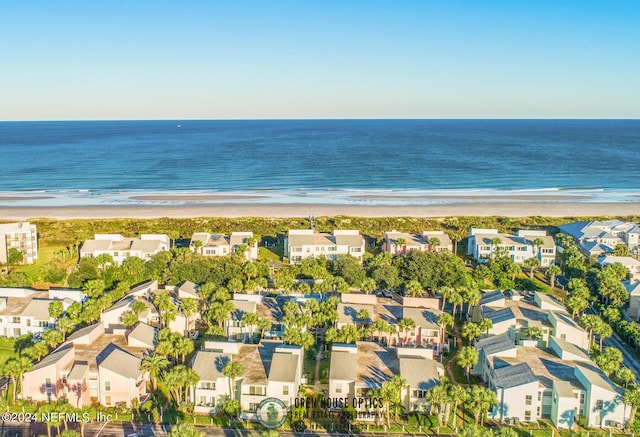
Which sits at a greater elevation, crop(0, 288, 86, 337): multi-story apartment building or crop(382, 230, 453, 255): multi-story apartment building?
crop(382, 230, 453, 255): multi-story apartment building

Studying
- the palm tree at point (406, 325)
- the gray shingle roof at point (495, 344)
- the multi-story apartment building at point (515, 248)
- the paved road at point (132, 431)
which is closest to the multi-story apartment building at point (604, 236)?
the multi-story apartment building at point (515, 248)

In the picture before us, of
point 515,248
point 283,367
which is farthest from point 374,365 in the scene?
point 515,248

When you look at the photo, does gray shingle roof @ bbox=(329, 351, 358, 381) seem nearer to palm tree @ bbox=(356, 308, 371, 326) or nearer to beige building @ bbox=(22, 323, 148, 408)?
palm tree @ bbox=(356, 308, 371, 326)

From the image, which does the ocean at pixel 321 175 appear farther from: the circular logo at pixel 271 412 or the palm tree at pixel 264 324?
the circular logo at pixel 271 412

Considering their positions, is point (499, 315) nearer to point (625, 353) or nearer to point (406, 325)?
point (406, 325)

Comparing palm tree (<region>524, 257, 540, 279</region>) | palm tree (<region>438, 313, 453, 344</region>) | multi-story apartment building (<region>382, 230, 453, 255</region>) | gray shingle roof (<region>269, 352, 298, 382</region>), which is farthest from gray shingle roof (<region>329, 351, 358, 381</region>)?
palm tree (<region>524, 257, 540, 279</region>)

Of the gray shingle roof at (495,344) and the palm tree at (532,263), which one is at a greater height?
the palm tree at (532,263)

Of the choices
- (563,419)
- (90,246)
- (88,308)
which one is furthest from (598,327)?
(90,246)
